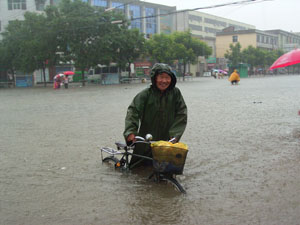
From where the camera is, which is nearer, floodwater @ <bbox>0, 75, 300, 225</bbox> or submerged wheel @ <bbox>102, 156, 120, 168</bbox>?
floodwater @ <bbox>0, 75, 300, 225</bbox>

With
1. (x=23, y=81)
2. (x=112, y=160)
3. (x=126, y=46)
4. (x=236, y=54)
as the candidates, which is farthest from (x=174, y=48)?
(x=112, y=160)

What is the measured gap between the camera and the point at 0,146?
7.14 meters

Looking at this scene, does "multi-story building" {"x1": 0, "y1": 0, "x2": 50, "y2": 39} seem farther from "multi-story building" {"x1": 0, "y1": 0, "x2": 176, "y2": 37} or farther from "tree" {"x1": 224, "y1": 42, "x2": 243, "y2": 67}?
"tree" {"x1": 224, "y1": 42, "x2": 243, "y2": 67}

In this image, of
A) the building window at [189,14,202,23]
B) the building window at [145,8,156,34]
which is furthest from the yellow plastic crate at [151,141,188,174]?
the building window at [189,14,202,23]

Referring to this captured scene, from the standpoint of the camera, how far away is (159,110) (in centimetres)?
447

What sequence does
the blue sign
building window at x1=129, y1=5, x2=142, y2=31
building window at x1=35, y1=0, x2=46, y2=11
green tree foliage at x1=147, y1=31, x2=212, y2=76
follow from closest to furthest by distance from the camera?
the blue sign
green tree foliage at x1=147, y1=31, x2=212, y2=76
building window at x1=35, y1=0, x2=46, y2=11
building window at x1=129, y1=5, x2=142, y2=31

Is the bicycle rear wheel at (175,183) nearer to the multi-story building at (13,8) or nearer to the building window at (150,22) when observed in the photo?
the multi-story building at (13,8)

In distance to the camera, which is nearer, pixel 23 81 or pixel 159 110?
pixel 159 110

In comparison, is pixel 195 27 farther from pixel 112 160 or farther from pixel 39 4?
pixel 112 160

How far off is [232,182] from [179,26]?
81.0m

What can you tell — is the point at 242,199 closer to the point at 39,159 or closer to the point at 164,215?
the point at 164,215

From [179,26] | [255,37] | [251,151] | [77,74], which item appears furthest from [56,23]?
[255,37]

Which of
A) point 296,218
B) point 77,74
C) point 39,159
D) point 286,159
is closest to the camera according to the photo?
point 296,218

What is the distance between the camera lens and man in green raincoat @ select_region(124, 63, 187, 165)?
170 inches
